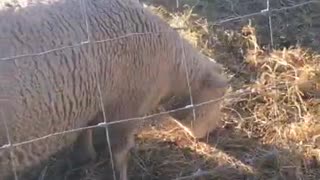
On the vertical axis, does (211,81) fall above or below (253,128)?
above

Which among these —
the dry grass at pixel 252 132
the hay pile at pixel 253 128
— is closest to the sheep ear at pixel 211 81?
the hay pile at pixel 253 128

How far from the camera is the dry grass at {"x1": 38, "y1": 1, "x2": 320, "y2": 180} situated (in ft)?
13.6

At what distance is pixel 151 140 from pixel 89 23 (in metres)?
1.04

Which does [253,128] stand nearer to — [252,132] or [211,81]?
[252,132]

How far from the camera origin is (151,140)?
4488mm

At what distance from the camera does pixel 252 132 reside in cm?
446

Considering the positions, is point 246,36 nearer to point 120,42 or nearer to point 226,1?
point 226,1

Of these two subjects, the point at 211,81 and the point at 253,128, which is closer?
the point at 211,81

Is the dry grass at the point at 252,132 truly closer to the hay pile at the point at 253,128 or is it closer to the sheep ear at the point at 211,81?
the hay pile at the point at 253,128

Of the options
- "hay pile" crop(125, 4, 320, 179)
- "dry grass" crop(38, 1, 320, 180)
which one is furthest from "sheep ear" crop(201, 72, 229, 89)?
"dry grass" crop(38, 1, 320, 180)

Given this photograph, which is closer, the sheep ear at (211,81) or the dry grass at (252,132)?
the dry grass at (252,132)

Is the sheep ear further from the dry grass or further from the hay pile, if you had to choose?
the dry grass


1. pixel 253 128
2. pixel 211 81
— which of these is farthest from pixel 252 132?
pixel 211 81

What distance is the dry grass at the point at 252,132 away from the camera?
413cm
